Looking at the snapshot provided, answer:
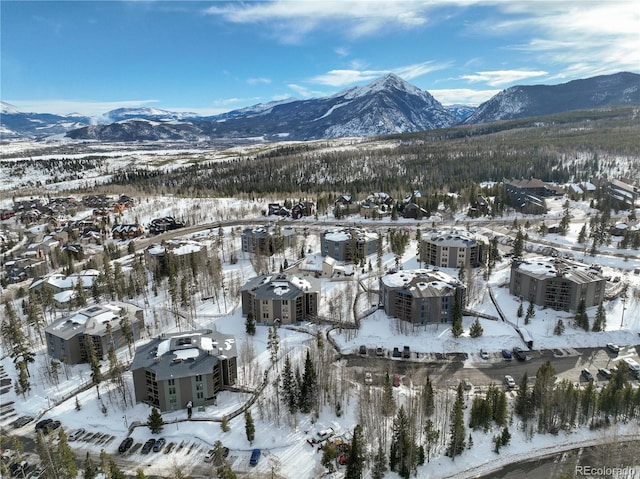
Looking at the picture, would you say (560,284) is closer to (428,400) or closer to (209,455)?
(428,400)

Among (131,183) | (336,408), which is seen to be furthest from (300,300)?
(131,183)

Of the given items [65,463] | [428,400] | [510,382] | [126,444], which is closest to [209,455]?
[126,444]

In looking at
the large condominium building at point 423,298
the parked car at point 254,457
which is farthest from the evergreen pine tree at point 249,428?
the large condominium building at point 423,298

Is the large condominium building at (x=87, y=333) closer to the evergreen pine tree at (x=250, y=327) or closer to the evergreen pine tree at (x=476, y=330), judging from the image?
the evergreen pine tree at (x=250, y=327)

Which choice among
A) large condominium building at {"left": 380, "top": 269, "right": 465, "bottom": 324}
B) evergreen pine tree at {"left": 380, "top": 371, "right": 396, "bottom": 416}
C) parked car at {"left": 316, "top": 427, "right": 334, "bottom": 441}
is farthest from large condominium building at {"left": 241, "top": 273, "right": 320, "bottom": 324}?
evergreen pine tree at {"left": 380, "top": 371, "right": 396, "bottom": 416}

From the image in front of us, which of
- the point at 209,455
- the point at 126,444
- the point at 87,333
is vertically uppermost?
the point at 87,333
